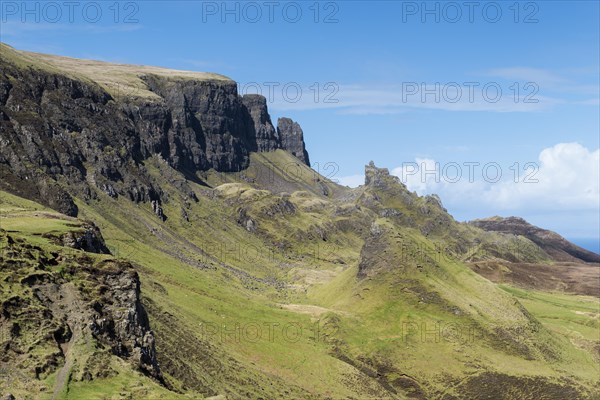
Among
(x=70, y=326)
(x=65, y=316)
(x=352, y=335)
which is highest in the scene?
(x=65, y=316)

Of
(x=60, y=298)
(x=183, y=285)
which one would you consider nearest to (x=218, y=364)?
(x=60, y=298)

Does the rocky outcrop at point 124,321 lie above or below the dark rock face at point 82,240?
below

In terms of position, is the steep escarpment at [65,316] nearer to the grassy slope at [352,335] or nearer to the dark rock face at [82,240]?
the grassy slope at [352,335]

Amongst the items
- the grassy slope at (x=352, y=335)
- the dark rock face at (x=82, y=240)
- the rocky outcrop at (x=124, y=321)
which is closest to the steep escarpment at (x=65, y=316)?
the rocky outcrop at (x=124, y=321)

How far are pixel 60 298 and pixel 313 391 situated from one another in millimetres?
61047

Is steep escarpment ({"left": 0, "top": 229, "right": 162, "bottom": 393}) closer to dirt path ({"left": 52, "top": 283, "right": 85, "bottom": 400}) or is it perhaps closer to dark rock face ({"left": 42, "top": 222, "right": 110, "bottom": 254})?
dirt path ({"left": 52, "top": 283, "right": 85, "bottom": 400})

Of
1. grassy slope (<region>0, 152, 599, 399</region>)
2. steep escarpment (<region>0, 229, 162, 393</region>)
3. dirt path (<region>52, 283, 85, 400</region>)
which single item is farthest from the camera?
grassy slope (<region>0, 152, 599, 399</region>)

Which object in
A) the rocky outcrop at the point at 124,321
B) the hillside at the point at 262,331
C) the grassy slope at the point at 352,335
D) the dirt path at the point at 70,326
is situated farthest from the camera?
the grassy slope at the point at 352,335

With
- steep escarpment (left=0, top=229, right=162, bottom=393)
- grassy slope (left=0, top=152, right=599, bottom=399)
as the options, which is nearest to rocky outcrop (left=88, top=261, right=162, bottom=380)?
steep escarpment (left=0, top=229, right=162, bottom=393)

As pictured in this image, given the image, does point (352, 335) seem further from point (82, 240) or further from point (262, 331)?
point (82, 240)

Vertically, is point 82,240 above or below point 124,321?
above

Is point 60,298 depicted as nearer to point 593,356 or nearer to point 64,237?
point 64,237

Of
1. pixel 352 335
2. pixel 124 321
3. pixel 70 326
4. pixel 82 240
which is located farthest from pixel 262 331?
pixel 70 326

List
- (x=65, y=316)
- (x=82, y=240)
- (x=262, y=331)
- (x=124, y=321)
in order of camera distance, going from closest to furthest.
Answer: (x=65, y=316), (x=124, y=321), (x=82, y=240), (x=262, y=331)
